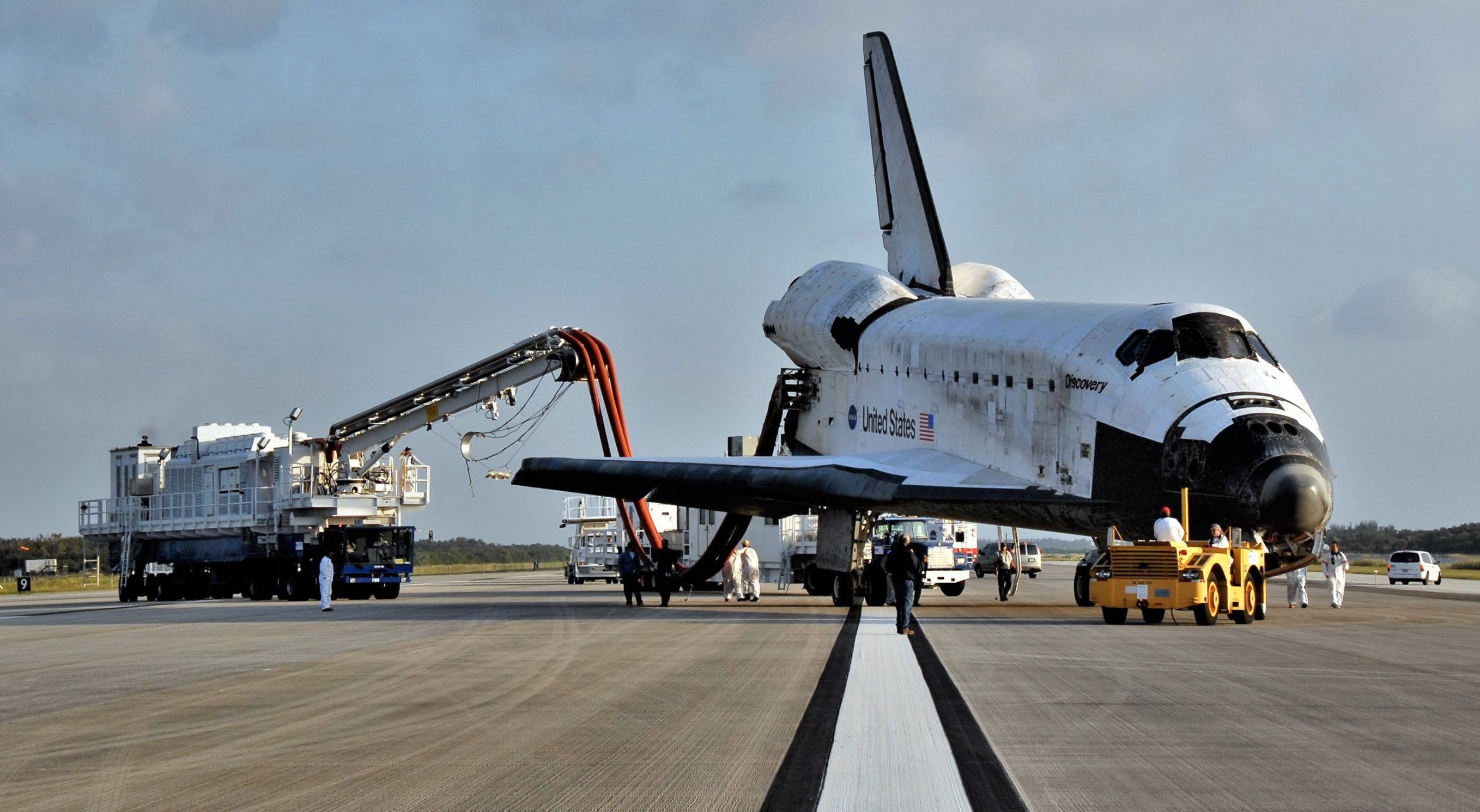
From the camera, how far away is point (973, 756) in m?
6.41

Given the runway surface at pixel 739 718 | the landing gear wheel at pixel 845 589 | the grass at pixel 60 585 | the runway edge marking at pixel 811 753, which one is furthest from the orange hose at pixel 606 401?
the grass at pixel 60 585

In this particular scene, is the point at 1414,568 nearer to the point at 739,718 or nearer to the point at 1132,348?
the point at 1132,348

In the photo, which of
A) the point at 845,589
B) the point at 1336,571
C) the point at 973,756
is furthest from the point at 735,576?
the point at 973,756

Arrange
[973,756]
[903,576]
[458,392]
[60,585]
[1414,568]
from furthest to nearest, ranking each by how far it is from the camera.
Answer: [60,585], [1414,568], [458,392], [903,576], [973,756]

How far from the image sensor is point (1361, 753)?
257 inches

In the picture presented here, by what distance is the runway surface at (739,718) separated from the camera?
5680 mm

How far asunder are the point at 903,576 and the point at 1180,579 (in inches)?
Result: 114

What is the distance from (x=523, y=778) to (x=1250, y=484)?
1029 cm

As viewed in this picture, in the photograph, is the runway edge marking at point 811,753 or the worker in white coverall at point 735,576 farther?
the worker in white coverall at point 735,576

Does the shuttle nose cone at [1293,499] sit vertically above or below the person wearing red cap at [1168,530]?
above

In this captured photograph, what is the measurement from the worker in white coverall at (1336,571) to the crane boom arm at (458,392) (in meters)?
13.9

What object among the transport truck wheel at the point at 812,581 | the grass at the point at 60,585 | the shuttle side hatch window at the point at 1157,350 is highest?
the shuttle side hatch window at the point at 1157,350

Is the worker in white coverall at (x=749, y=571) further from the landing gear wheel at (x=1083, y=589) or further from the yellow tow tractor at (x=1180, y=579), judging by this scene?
the yellow tow tractor at (x=1180, y=579)

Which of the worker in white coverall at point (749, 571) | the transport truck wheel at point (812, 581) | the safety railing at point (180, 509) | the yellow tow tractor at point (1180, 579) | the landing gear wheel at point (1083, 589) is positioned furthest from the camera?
the safety railing at point (180, 509)
